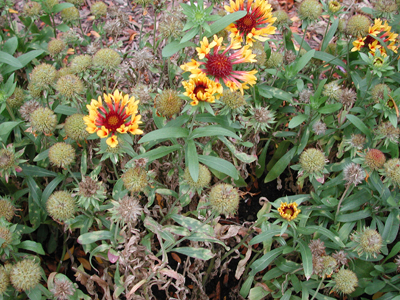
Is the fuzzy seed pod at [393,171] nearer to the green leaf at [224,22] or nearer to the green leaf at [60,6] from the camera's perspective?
the green leaf at [224,22]

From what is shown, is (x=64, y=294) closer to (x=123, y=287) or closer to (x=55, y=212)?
(x=123, y=287)

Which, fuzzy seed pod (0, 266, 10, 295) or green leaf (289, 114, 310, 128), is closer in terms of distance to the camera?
fuzzy seed pod (0, 266, 10, 295)

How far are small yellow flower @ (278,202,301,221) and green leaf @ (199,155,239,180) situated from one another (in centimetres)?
31

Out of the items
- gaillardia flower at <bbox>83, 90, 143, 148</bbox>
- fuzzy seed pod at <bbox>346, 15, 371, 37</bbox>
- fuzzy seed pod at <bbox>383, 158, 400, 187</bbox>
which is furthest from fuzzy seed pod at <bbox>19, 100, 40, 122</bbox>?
fuzzy seed pod at <bbox>346, 15, 371, 37</bbox>

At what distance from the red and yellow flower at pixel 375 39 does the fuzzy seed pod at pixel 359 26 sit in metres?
0.04

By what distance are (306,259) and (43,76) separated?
197 cm

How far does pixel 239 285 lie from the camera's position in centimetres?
245

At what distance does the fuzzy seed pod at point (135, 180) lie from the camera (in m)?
1.81

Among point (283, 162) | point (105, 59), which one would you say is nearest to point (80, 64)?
point (105, 59)

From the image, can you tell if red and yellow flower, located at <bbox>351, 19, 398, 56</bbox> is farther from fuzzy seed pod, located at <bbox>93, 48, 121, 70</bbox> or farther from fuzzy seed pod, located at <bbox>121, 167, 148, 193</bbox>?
fuzzy seed pod, located at <bbox>121, 167, 148, 193</bbox>

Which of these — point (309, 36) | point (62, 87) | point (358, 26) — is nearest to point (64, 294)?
point (62, 87)

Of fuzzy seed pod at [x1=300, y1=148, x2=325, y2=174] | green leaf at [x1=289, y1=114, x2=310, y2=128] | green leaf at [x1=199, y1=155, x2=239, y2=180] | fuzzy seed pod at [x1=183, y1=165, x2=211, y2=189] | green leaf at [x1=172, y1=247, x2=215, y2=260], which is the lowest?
green leaf at [x1=172, y1=247, x2=215, y2=260]

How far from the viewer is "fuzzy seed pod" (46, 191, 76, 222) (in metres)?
1.90

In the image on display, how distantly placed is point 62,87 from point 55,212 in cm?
75
